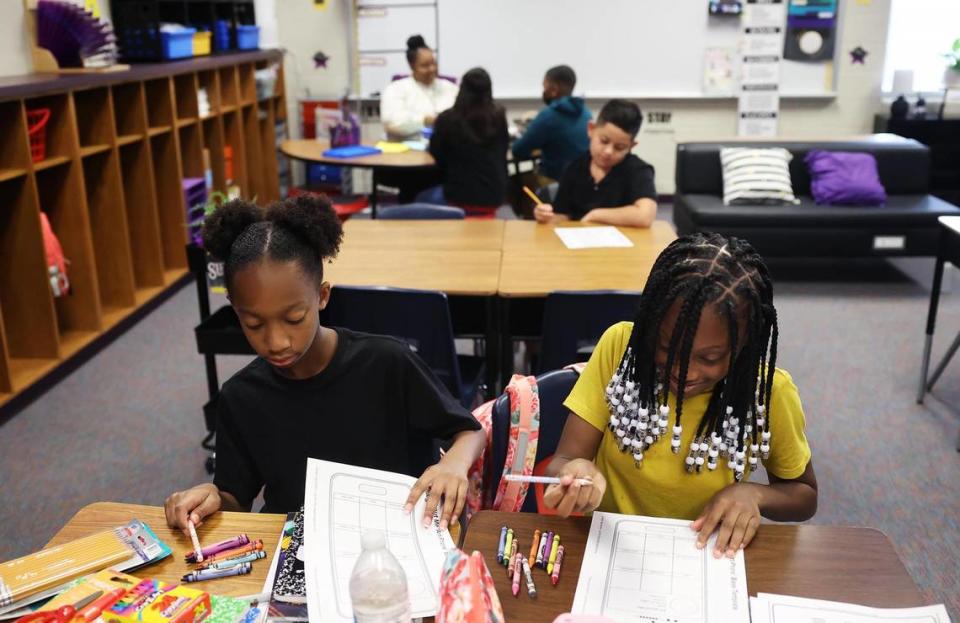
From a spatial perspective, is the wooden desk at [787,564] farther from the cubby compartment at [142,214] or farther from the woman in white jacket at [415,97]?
the woman in white jacket at [415,97]

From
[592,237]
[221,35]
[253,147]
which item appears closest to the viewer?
[592,237]

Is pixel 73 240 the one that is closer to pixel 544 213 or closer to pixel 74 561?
pixel 544 213

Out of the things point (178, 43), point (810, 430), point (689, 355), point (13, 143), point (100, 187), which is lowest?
point (810, 430)

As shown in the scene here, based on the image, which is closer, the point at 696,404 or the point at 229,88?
the point at 696,404

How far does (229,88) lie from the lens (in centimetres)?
545

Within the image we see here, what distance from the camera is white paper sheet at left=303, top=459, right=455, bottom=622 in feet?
3.03

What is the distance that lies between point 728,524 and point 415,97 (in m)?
4.80

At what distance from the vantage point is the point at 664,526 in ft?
3.51

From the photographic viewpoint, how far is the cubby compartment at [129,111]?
4.11 metres

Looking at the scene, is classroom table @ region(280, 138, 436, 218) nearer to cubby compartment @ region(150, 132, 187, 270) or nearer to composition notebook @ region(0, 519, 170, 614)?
cubby compartment @ region(150, 132, 187, 270)

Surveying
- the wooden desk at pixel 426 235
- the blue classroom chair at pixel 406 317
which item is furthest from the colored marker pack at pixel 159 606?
the wooden desk at pixel 426 235

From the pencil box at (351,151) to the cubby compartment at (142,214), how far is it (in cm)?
101

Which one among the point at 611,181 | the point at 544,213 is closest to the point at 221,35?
the point at 544,213

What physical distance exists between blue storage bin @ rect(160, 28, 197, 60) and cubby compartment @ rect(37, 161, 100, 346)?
Answer: 1.25m
